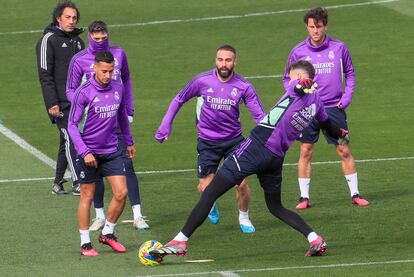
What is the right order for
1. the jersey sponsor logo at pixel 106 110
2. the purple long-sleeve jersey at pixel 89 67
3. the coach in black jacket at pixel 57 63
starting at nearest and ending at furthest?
the jersey sponsor logo at pixel 106 110, the purple long-sleeve jersey at pixel 89 67, the coach in black jacket at pixel 57 63

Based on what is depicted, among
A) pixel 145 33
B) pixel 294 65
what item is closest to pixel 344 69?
pixel 294 65

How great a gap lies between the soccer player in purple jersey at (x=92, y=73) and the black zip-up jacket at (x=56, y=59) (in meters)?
1.79

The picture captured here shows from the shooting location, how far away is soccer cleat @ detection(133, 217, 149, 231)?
17438 millimetres

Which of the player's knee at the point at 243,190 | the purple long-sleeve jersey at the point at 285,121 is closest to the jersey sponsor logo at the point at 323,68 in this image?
the player's knee at the point at 243,190

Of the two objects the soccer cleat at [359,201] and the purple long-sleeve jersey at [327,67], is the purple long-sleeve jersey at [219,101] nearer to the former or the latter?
the purple long-sleeve jersey at [327,67]

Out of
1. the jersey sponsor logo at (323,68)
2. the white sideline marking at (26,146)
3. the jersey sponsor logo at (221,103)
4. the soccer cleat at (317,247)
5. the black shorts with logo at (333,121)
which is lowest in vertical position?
the white sideline marking at (26,146)

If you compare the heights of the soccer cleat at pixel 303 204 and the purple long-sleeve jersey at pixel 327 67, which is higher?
the purple long-sleeve jersey at pixel 327 67

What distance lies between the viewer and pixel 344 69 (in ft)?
62.6

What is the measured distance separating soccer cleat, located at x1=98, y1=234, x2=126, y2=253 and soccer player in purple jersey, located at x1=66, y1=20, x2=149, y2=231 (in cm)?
113

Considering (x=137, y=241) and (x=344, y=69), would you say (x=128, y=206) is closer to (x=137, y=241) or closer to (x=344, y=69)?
(x=137, y=241)

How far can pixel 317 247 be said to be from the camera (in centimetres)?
1546

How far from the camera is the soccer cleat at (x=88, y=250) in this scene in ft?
52.1

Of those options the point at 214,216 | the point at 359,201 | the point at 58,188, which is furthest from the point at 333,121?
the point at 58,188

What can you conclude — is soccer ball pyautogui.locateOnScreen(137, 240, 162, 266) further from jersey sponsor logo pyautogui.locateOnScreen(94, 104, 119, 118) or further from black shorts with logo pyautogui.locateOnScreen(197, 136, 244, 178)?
black shorts with logo pyautogui.locateOnScreen(197, 136, 244, 178)
